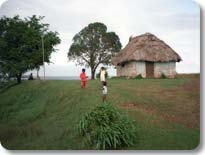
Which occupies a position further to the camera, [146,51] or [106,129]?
[146,51]

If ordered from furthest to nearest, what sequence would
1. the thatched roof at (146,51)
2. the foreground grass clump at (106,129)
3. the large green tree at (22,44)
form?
1. the large green tree at (22,44)
2. the thatched roof at (146,51)
3. the foreground grass clump at (106,129)

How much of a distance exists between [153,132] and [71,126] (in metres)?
0.78

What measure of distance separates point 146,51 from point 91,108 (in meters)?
0.78

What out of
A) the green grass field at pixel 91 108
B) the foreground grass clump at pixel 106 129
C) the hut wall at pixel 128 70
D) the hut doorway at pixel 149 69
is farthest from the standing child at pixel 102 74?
the hut doorway at pixel 149 69

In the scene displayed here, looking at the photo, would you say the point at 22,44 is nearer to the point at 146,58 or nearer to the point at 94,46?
the point at 94,46

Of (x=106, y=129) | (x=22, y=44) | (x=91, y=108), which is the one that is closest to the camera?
(x=106, y=129)

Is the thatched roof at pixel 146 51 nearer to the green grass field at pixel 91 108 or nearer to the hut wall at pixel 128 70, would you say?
the hut wall at pixel 128 70

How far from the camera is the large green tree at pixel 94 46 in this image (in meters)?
3.90

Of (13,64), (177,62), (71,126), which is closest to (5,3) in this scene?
(13,64)

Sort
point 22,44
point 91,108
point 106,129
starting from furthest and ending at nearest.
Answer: point 22,44, point 91,108, point 106,129

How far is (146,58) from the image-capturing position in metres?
3.94

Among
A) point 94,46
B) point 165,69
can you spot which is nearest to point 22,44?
point 94,46

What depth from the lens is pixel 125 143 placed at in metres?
3.71

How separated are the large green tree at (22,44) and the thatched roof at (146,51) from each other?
0.67 m
